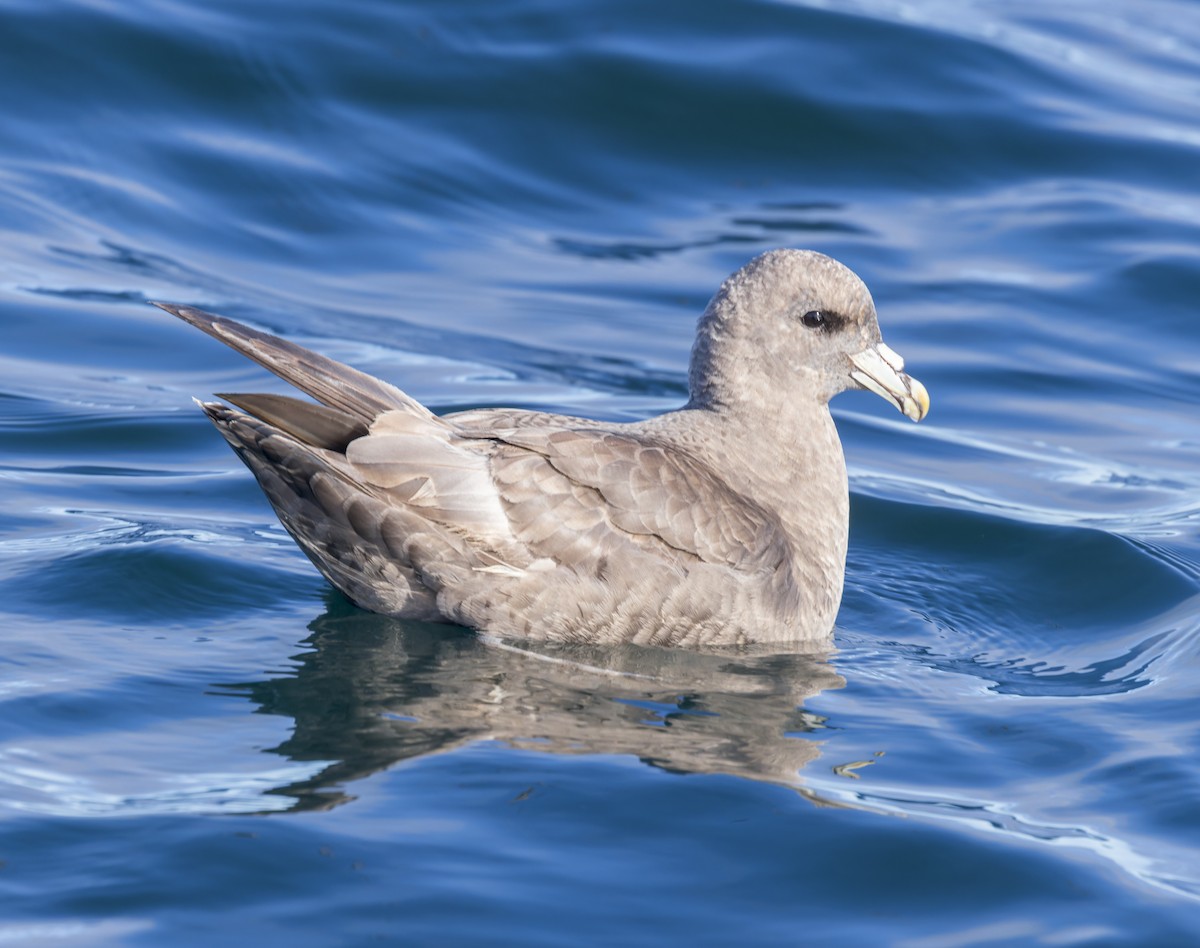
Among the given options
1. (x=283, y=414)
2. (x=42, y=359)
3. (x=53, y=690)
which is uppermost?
(x=42, y=359)

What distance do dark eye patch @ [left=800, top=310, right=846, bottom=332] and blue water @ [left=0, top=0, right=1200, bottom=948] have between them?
1.11m

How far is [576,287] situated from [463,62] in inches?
106

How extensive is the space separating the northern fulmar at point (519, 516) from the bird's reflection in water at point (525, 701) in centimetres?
11

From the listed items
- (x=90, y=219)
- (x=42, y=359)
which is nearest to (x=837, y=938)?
(x=42, y=359)

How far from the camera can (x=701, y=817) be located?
453 centimetres

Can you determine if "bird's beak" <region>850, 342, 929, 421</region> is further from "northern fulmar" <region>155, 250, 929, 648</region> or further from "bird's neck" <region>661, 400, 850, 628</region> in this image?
"northern fulmar" <region>155, 250, 929, 648</region>

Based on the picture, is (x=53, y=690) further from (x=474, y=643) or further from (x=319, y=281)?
(x=319, y=281)

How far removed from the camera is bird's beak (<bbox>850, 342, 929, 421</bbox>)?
6.35m

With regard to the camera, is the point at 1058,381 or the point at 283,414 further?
the point at 1058,381

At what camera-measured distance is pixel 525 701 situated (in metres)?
5.17

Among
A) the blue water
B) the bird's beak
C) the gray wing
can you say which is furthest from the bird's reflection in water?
the bird's beak

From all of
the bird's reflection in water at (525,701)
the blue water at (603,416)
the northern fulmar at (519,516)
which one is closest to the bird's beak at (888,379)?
the northern fulmar at (519,516)

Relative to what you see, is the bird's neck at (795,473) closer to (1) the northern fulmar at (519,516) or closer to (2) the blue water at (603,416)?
(1) the northern fulmar at (519,516)

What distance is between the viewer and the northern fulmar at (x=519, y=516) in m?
5.42
